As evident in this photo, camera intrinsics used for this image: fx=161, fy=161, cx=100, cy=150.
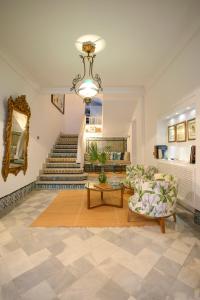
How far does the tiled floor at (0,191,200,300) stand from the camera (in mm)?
1415

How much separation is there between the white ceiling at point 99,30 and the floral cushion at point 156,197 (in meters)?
2.38

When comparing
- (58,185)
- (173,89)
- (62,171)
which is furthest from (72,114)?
(173,89)

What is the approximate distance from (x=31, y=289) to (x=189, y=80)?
355 centimetres

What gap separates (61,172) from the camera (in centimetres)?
557

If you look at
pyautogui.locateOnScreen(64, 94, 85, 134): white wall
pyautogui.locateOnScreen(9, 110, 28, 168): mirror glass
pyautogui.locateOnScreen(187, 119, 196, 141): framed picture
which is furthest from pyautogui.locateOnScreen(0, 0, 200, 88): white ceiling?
pyautogui.locateOnScreen(64, 94, 85, 134): white wall

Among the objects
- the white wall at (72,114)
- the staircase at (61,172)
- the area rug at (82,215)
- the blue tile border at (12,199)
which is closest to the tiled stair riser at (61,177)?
the staircase at (61,172)

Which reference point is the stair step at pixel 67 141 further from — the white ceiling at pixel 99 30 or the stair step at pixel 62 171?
the white ceiling at pixel 99 30

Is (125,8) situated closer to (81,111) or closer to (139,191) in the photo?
(139,191)

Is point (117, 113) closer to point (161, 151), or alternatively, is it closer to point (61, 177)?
point (161, 151)

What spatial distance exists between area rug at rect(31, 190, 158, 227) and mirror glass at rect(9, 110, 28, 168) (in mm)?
1298

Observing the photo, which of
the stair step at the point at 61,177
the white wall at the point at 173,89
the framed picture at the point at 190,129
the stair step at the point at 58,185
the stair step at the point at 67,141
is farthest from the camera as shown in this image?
the stair step at the point at 67,141

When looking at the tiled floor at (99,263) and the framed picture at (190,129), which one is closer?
the tiled floor at (99,263)

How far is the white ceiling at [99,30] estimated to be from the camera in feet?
6.94

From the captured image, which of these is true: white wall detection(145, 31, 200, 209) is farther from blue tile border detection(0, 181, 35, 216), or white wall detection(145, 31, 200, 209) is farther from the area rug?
blue tile border detection(0, 181, 35, 216)
